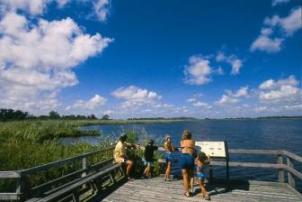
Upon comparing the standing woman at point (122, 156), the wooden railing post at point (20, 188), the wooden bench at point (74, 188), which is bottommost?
the wooden bench at point (74, 188)

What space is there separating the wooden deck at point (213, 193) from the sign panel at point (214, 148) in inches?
36.8

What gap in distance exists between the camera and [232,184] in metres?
9.77

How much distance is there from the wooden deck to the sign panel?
0.94 m

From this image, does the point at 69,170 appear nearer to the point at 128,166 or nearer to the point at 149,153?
the point at 128,166

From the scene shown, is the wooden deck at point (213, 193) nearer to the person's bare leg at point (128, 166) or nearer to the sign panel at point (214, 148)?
the person's bare leg at point (128, 166)

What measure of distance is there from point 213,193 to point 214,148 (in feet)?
4.23

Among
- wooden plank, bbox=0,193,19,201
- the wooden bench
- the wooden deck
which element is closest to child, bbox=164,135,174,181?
the wooden deck

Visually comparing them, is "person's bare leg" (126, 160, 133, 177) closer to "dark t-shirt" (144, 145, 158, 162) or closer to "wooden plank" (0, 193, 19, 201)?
"dark t-shirt" (144, 145, 158, 162)

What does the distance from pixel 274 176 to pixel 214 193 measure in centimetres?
1198

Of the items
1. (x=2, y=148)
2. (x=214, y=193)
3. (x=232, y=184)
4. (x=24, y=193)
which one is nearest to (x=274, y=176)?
(x=232, y=184)

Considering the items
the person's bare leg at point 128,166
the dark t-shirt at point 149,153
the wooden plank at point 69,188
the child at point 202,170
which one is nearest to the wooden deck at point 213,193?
the child at point 202,170

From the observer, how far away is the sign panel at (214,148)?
367 inches

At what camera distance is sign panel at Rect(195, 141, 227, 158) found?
30.6 feet

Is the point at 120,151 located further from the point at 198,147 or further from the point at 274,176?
the point at 274,176
